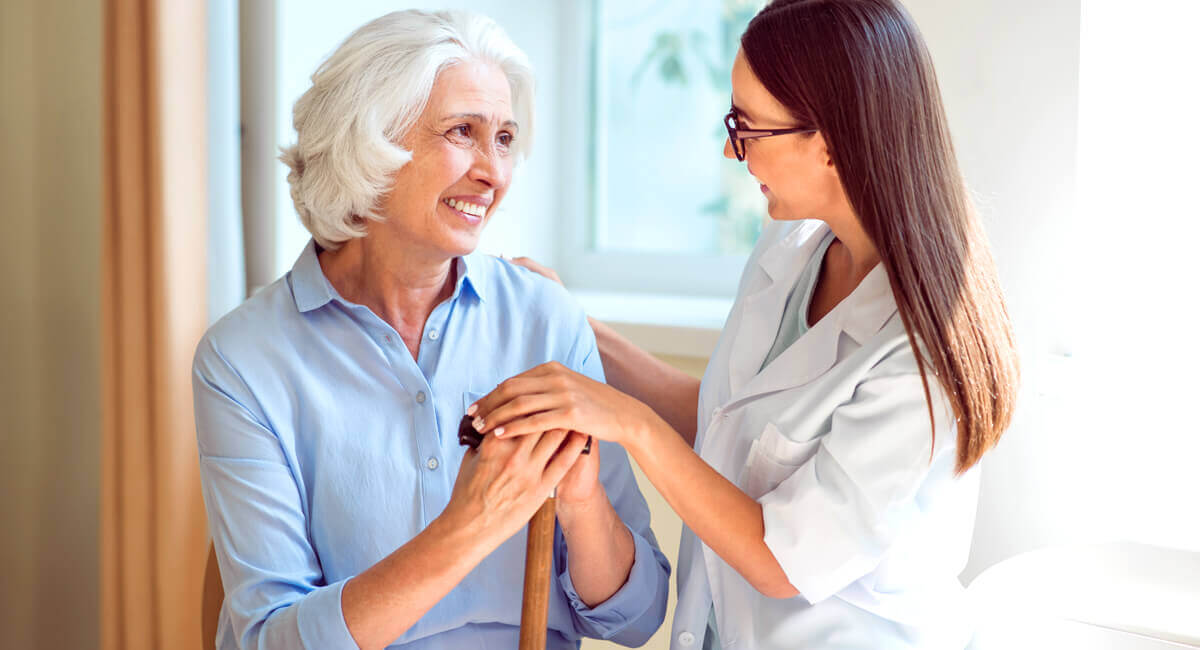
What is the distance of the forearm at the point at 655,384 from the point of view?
1.61m

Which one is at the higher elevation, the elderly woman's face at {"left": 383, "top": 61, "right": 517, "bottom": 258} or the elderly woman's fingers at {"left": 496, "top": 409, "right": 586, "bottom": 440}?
the elderly woman's face at {"left": 383, "top": 61, "right": 517, "bottom": 258}

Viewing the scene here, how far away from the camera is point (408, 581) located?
1.13 metres

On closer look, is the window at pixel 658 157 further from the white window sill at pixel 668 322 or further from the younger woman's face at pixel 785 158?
the younger woman's face at pixel 785 158

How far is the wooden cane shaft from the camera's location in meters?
1.17

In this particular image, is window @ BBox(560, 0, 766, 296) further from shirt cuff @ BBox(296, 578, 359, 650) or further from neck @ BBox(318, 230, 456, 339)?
shirt cuff @ BBox(296, 578, 359, 650)

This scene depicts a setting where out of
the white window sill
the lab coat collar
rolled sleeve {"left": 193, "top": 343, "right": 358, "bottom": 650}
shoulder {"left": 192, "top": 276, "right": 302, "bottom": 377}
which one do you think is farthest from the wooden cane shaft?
the white window sill

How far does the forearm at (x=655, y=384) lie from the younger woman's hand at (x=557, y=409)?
1.45 feet

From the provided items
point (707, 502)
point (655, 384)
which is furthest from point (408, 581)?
point (655, 384)

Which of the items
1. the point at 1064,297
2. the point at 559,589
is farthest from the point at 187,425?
the point at 1064,297

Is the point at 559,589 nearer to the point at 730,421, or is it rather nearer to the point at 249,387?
the point at 730,421

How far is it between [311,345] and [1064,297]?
1.15m

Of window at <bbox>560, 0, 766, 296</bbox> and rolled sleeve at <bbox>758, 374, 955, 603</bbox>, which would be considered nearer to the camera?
rolled sleeve at <bbox>758, 374, 955, 603</bbox>

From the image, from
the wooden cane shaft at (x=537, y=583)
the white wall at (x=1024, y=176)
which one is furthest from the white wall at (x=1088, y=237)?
the wooden cane shaft at (x=537, y=583)

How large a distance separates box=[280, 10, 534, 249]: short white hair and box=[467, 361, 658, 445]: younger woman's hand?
38 cm
